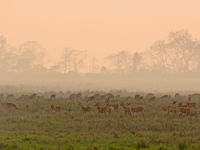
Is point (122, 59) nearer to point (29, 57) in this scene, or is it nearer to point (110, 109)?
point (29, 57)

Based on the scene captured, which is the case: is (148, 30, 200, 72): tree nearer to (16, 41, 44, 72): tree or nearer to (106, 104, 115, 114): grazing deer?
(16, 41, 44, 72): tree

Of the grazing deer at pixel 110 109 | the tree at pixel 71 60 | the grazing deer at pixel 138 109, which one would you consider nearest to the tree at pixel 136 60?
the tree at pixel 71 60

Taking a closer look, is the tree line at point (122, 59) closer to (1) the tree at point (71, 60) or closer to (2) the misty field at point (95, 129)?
(1) the tree at point (71, 60)

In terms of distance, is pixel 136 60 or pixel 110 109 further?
pixel 136 60

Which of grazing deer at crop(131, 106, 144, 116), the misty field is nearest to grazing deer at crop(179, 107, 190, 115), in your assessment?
the misty field

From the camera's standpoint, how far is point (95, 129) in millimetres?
17141

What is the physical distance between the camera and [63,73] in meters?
104

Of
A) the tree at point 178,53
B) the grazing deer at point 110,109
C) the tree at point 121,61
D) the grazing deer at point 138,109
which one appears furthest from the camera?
the tree at point 121,61

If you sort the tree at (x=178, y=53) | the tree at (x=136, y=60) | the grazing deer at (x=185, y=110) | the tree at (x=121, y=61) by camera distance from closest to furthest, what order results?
1. the grazing deer at (x=185, y=110)
2. the tree at (x=178, y=53)
3. the tree at (x=136, y=60)
4. the tree at (x=121, y=61)

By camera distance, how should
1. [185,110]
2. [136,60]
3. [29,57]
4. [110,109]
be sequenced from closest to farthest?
[185,110]
[110,109]
[136,60]
[29,57]

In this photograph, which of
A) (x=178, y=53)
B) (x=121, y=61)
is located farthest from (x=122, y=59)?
(x=178, y=53)

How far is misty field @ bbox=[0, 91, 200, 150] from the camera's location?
14.2 metres

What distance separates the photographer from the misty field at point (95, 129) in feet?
46.4

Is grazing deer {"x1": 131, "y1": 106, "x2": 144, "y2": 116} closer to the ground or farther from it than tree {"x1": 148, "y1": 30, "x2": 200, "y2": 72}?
closer to the ground
